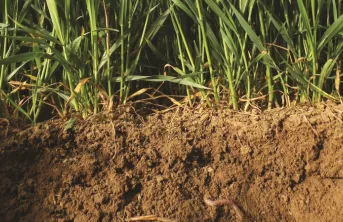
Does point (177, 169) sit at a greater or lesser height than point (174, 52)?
lesser

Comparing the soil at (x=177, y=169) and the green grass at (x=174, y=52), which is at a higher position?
the green grass at (x=174, y=52)

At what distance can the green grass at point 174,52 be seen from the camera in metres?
1.61

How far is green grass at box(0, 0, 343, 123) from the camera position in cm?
161

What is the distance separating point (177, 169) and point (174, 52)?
46cm

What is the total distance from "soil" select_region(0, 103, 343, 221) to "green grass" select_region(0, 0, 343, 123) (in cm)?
11

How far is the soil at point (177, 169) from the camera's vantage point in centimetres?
A: 149

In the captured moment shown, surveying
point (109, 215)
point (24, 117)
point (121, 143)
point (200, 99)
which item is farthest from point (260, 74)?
point (24, 117)

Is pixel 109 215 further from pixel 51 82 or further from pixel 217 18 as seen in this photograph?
pixel 217 18

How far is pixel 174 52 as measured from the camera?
5.81 feet

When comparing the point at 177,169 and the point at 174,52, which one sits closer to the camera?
the point at 177,169

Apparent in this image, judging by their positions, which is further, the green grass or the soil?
the green grass

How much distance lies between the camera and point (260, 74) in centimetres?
178

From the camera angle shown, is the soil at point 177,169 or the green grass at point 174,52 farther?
the green grass at point 174,52

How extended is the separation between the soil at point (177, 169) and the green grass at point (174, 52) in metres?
0.11
